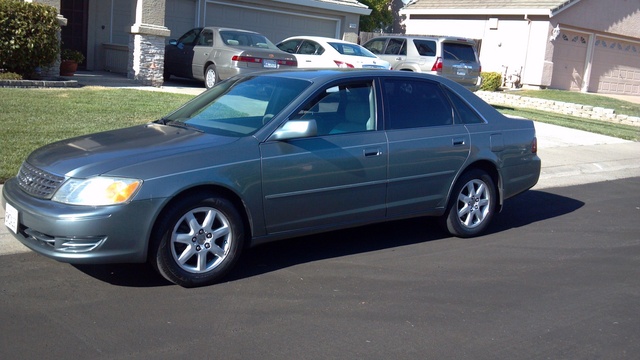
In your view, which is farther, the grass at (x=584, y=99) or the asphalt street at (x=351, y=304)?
the grass at (x=584, y=99)

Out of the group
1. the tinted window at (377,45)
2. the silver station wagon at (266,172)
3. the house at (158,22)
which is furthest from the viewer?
the tinted window at (377,45)

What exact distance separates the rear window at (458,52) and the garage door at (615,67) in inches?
527

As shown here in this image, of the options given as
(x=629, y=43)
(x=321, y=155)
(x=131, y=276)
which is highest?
(x=629, y=43)

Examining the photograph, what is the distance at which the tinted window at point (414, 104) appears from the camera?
6812 mm

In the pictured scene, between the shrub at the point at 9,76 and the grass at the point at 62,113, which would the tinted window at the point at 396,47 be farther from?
the shrub at the point at 9,76

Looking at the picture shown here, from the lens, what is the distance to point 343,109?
6.53 m

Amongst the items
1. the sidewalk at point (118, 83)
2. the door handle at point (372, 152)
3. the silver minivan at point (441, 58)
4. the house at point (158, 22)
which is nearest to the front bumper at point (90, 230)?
the door handle at point (372, 152)

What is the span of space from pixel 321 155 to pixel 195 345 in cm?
212

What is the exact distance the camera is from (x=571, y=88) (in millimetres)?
31266

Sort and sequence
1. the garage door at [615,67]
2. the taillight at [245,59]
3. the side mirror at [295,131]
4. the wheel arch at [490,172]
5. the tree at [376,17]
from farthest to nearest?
1. the tree at [376,17]
2. the garage door at [615,67]
3. the taillight at [245,59]
4. the wheel arch at [490,172]
5. the side mirror at [295,131]

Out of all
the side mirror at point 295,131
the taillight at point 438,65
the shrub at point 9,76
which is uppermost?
the taillight at point 438,65

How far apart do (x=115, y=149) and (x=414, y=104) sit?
2838mm

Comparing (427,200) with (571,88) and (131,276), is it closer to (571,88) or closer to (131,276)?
(131,276)

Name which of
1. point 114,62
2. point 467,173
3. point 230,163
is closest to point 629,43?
point 114,62
